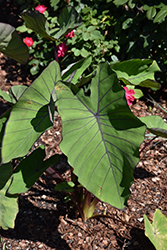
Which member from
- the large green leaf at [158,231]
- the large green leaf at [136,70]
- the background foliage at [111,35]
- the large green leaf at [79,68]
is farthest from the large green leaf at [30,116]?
the background foliage at [111,35]

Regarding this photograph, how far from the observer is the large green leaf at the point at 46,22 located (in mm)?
1286

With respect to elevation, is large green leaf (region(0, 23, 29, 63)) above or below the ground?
above

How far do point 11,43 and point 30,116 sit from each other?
470 millimetres

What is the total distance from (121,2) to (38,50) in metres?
0.99

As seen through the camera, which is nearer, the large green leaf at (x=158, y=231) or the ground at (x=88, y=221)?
the large green leaf at (x=158, y=231)

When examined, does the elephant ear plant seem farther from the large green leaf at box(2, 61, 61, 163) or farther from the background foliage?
the background foliage

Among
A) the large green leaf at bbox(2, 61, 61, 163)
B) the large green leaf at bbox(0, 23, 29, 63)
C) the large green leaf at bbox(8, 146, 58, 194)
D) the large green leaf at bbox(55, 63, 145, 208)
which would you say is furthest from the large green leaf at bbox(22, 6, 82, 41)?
the large green leaf at bbox(8, 146, 58, 194)

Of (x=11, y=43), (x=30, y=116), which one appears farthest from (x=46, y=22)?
(x=30, y=116)

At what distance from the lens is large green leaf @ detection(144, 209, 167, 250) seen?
4.55 feet

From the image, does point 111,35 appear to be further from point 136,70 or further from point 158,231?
point 158,231

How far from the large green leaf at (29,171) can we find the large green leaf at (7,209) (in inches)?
2.9

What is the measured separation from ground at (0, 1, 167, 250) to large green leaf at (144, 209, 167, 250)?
156 millimetres

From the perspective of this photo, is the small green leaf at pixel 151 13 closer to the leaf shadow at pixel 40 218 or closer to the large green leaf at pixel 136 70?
the large green leaf at pixel 136 70

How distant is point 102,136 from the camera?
112cm
